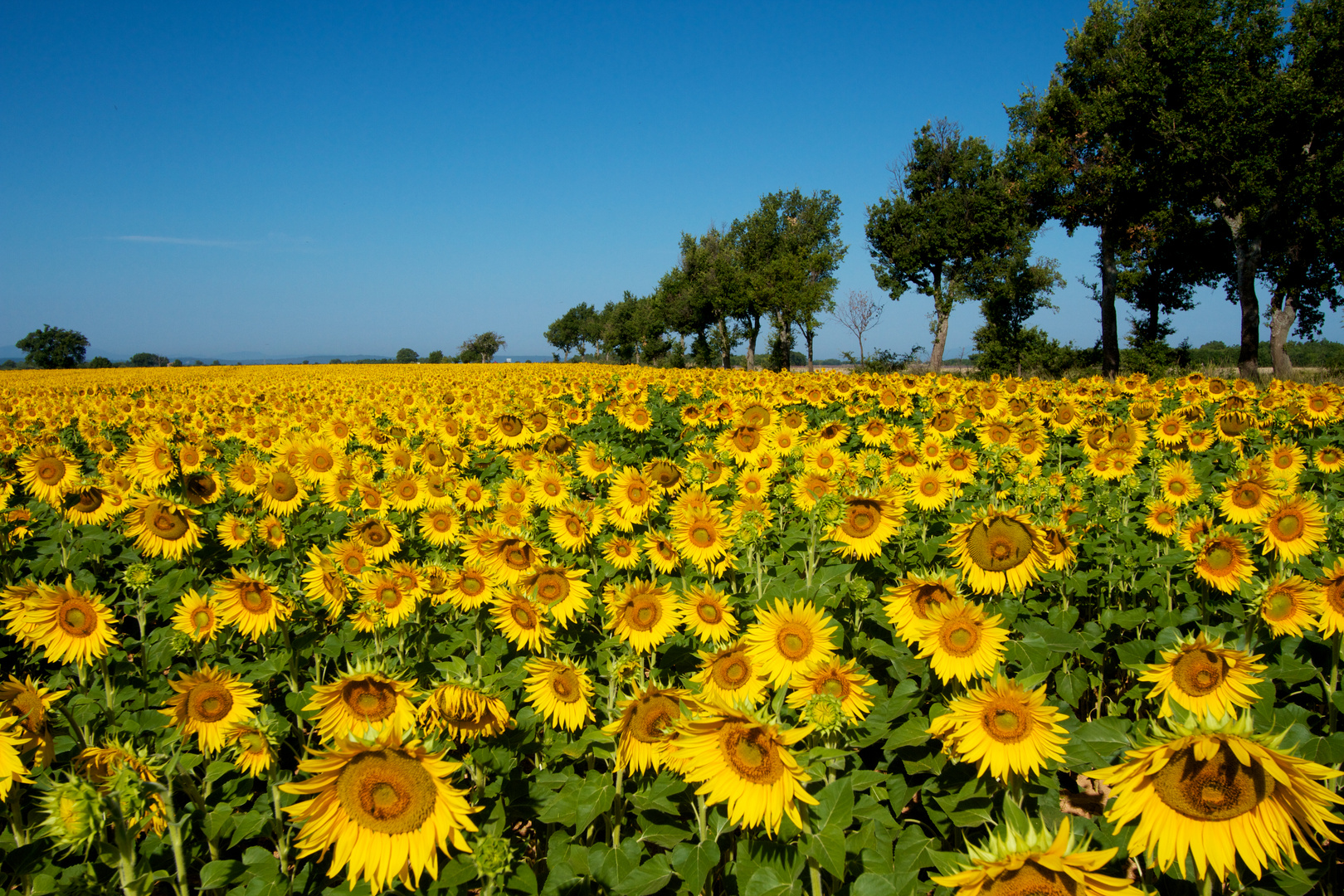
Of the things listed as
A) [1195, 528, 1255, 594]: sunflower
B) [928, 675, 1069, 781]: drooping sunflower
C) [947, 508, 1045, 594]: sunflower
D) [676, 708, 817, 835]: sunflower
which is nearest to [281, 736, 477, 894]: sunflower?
[676, 708, 817, 835]: sunflower

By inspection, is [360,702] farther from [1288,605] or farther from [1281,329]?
[1281,329]

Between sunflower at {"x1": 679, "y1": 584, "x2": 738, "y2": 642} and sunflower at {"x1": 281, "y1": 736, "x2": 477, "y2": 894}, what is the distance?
1669mm

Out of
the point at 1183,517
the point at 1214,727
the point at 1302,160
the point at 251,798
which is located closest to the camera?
the point at 1214,727

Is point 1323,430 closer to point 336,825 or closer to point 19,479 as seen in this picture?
point 336,825

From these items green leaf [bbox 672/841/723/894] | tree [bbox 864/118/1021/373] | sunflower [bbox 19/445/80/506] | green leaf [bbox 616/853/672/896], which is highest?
tree [bbox 864/118/1021/373]

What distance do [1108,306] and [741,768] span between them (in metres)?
37.2

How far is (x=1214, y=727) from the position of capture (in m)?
1.58

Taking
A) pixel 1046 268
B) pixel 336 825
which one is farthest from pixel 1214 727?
pixel 1046 268

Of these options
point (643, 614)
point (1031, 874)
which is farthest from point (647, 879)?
point (1031, 874)

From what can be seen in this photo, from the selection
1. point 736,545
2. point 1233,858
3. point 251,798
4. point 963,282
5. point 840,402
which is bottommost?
point 251,798

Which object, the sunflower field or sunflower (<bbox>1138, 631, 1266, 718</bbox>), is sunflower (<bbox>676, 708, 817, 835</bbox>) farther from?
sunflower (<bbox>1138, 631, 1266, 718</bbox>)

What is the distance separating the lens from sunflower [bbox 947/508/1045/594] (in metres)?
3.31

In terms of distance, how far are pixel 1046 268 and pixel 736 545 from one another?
52.9 meters

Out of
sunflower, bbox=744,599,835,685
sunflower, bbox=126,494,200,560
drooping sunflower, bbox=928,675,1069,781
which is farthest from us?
sunflower, bbox=126,494,200,560
